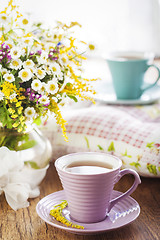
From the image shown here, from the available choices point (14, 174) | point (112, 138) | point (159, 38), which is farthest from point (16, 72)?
point (159, 38)

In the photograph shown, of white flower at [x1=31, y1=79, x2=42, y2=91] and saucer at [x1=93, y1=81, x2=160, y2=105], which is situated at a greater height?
white flower at [x1=31, y1=79, x2=42, y2=91]

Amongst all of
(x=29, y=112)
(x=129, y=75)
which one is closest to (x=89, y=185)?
(x=29, y=112)

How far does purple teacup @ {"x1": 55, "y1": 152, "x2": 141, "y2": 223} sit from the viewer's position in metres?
0.61

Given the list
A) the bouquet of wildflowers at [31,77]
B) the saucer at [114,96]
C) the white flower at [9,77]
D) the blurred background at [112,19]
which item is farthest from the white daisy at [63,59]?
the blurred background at [112,19]

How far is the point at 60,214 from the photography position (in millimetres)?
657

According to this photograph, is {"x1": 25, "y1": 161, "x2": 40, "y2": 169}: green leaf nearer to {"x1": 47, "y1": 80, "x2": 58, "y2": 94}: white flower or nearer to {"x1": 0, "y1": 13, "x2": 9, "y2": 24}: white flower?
{"x1": 47, "y1": 80, "x2": 58, "y2": 94}: white flower

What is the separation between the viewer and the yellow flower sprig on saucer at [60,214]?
624 millimetres

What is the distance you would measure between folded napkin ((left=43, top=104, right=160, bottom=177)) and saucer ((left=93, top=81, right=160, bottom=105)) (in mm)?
204

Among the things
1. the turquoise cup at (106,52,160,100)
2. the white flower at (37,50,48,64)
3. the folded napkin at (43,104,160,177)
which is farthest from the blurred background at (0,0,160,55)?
the white flower at (37,50,48,64)

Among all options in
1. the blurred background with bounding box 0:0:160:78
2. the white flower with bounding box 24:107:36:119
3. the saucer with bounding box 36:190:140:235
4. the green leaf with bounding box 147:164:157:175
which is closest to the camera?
the saucer with bounding box 36:190:140:235

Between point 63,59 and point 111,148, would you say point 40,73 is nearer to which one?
point 63,59

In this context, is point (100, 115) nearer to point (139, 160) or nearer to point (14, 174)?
point (139, 160)

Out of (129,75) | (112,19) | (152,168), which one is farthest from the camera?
(112,19)

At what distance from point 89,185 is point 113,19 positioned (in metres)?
2.35
